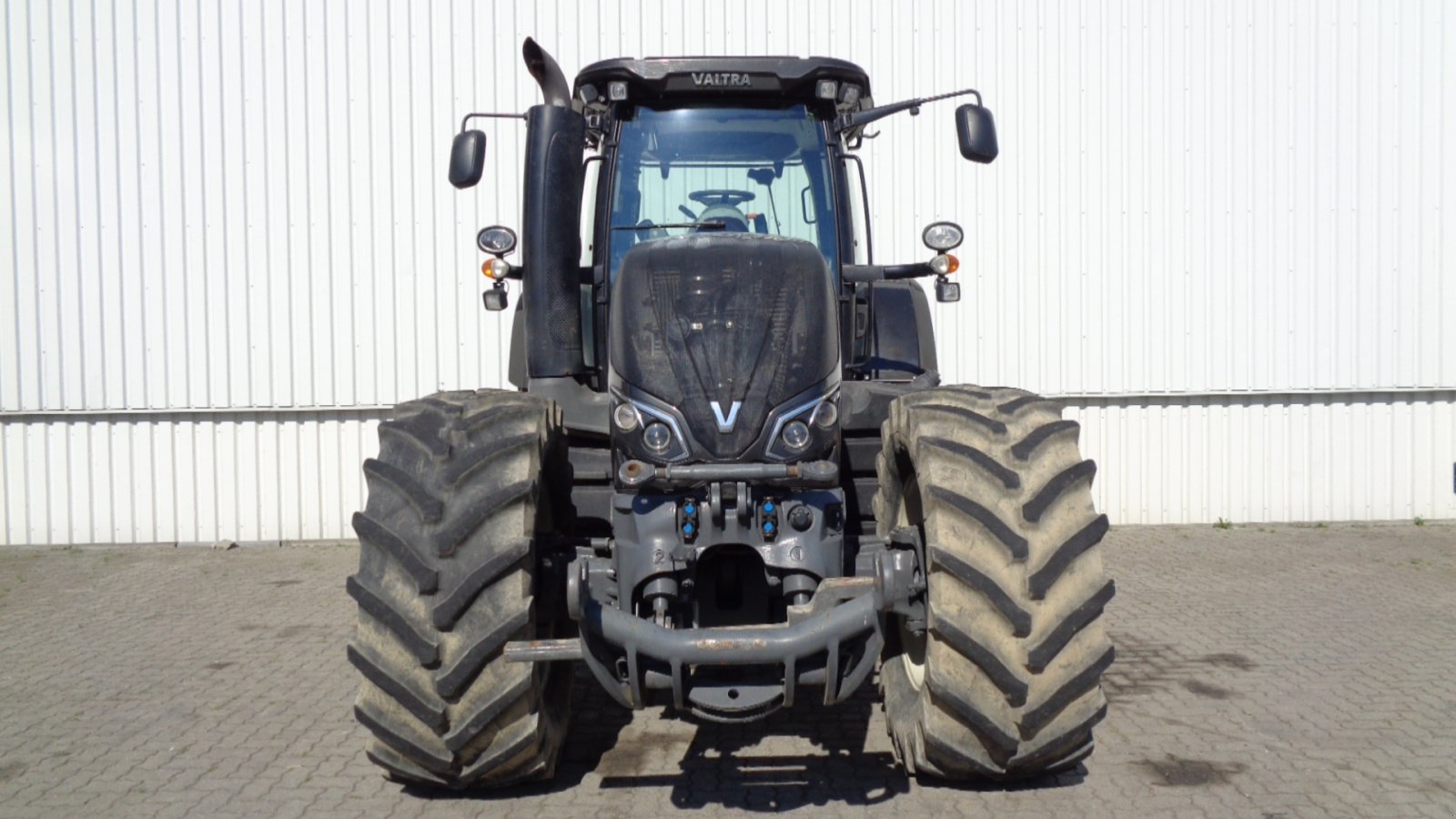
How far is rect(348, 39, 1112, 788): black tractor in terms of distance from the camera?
11.8 ft

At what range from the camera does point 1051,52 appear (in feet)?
32.4

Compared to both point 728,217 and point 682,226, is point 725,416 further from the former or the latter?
point 728,217

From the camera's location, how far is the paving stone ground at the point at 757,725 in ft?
13.8

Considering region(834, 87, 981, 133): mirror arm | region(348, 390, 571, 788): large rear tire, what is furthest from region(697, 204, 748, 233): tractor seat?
region(348, 390, 571, 788): large rear tire

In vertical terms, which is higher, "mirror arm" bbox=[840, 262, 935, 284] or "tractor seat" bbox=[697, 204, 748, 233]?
"tractor seat" bbox=[697, 204, 748, 233]

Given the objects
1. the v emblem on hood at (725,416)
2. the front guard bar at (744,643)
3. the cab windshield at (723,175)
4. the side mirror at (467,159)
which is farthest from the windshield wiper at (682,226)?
the front guard bar at (744,643)

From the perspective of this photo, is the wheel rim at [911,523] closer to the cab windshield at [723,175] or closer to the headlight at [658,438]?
the headlight at [658,438]

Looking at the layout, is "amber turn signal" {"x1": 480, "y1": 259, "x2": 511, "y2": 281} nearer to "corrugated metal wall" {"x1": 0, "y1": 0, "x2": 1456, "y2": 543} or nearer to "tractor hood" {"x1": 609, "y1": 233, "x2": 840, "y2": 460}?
"tractor hood" {"x1": 609, "y1": 233, "x2": 840, "y2": 460}

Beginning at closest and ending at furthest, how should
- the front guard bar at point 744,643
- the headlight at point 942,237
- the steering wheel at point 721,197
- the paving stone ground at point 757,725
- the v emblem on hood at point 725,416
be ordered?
1. the front guard bar at point 744,643
2. the v emblem on hood at point 725,416
3. the paving stone ground at point 757,725
4. the steering wheel at point 721,197
5. the headlight at point 942,237

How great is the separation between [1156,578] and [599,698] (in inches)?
172

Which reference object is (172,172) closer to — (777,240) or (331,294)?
(331,294)

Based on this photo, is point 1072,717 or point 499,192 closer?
point 1072,717

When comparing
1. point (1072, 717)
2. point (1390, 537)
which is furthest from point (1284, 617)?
point (1072, 717)

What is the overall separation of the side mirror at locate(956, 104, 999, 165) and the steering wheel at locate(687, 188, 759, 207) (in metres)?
0.90
